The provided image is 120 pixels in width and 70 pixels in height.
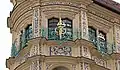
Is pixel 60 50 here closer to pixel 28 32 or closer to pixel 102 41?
pixel 28 32

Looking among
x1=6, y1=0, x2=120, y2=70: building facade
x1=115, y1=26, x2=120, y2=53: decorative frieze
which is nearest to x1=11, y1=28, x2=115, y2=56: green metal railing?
x1=6, y1=0, x2=120, y2=70: building facade

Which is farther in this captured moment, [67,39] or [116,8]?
[116,8]

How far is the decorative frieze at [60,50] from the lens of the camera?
33.6 m

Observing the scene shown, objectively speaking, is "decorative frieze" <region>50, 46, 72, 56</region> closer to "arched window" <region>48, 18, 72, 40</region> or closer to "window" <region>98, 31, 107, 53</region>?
"arched window" <region>48, 18, 72, 40</region>

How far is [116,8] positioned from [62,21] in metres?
4.25

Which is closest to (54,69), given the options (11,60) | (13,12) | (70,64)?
(70,64)

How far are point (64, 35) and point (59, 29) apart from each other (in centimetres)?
46

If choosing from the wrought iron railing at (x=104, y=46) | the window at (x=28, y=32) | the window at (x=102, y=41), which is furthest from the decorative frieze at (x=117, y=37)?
the window at (x=28, y=32)

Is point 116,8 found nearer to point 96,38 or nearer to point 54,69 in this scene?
point 96,38

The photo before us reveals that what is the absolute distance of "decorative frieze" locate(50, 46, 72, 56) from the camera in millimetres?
33625

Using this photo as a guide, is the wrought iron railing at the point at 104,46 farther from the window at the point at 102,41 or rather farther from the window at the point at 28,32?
the window at the point at 28,32

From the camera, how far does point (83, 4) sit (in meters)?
35.8

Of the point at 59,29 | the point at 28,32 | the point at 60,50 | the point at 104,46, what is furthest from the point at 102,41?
the point at 28,32

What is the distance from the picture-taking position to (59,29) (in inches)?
1359
